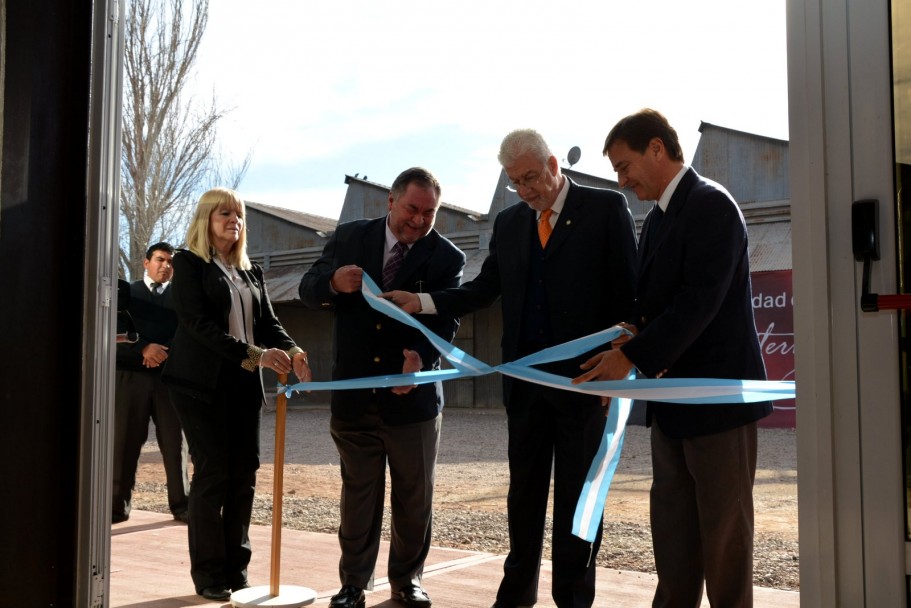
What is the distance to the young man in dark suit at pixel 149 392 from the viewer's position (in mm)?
5793

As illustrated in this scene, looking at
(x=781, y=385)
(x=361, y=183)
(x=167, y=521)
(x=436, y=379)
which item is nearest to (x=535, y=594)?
(x=436, y=379)

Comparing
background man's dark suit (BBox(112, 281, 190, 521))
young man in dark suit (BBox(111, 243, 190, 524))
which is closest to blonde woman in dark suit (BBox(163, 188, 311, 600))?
young man in dark suit (BBox(111, 243, 190, 524))

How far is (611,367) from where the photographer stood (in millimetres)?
2781

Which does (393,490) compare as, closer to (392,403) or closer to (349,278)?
(392,403)

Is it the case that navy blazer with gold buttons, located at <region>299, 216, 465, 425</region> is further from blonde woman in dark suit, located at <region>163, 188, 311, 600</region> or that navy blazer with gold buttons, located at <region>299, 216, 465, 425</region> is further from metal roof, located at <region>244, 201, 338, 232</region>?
metal roof, located at <region>244, 201, 338, 232</region>

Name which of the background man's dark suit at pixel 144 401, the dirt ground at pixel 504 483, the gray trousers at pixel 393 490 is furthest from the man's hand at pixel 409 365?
the background man's dark suit at pixel 144 401

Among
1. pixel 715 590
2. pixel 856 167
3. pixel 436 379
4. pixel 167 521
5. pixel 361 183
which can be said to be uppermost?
pixel 361 183

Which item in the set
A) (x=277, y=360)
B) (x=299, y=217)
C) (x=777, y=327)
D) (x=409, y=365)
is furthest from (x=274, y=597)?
(x=299, y=217)

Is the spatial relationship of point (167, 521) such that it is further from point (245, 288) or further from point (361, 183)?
point (361, 183)

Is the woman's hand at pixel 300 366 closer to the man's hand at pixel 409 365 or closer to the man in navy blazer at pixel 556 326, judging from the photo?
the man's hand at pixel 409 365

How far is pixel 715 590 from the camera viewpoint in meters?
2.58

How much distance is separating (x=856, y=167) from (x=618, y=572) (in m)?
2.59

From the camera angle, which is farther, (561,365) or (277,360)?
(277,360)

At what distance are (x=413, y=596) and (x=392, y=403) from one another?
754mm
